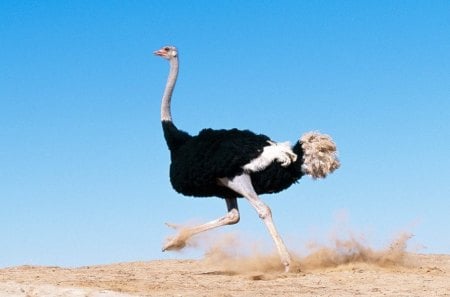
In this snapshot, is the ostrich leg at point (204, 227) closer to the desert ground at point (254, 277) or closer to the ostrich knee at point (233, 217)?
the ostrich knee at point (233, 217)

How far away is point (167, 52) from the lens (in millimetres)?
17672

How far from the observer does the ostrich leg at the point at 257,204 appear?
14.7 m

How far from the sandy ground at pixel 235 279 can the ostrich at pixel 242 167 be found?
2.61ft

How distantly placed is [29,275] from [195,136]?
3.41 meters

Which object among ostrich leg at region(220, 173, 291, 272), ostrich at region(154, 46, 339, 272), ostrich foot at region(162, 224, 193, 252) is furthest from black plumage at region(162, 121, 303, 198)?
ostrich foot at region(162, 224, 193, 252)

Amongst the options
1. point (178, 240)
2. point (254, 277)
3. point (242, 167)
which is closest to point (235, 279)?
point (254, 277)

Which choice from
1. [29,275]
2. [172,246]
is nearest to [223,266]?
[172,246]

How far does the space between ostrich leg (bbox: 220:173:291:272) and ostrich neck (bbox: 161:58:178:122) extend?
235 centimetres

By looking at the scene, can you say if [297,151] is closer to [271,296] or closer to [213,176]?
[213,176]

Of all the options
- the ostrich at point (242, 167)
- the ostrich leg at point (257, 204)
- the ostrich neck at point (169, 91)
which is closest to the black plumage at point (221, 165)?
the ostrich at point (242, 167)

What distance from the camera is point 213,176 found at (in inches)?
585

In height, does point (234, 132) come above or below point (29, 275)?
above

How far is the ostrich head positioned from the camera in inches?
693

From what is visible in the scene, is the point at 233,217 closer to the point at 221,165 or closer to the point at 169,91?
the point at 221,165
